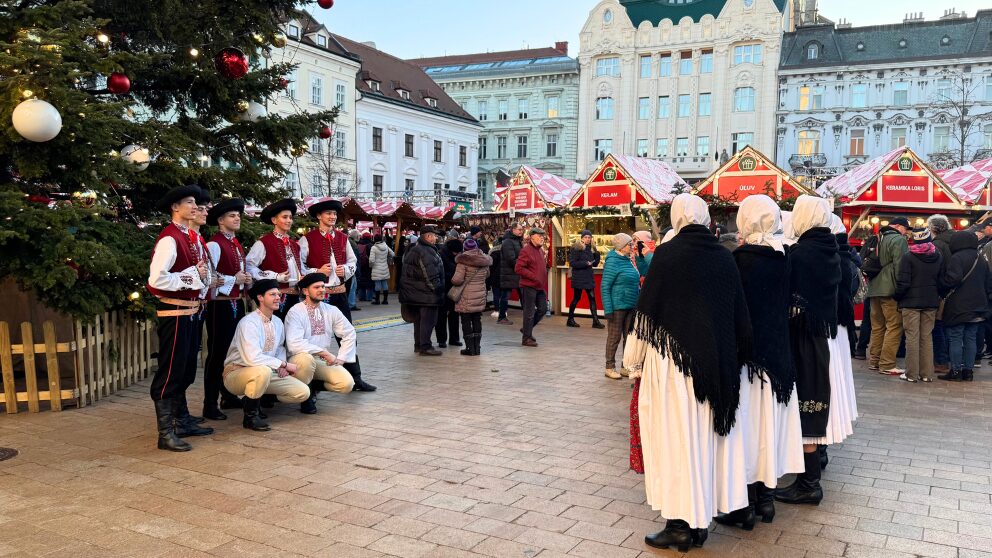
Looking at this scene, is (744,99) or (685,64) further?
(685,64)

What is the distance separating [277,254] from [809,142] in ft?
155

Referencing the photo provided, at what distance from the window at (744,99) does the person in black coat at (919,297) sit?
1711 inches

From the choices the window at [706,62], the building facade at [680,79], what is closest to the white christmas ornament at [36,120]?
the building facade at [680,79]

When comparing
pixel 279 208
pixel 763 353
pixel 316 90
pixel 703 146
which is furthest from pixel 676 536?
pixel 703 146

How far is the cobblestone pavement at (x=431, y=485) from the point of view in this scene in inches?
155

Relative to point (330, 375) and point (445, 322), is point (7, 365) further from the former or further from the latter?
point (445, 322)

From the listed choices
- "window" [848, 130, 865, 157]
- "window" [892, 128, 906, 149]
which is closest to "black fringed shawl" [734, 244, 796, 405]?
"window" [848, 130, 865, 157]

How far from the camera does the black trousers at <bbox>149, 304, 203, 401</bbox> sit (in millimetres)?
5629

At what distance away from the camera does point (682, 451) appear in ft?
12.2

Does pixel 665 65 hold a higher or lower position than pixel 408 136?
higher

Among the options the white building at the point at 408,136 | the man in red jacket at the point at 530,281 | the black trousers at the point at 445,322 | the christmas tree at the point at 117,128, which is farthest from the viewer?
the white building at the point at 408,136

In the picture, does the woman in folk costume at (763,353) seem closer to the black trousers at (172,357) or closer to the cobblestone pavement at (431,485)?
the cobblestone pavement at (431,485)

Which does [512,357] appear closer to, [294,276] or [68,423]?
[294,276]

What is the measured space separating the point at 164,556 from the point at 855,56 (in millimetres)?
52771
